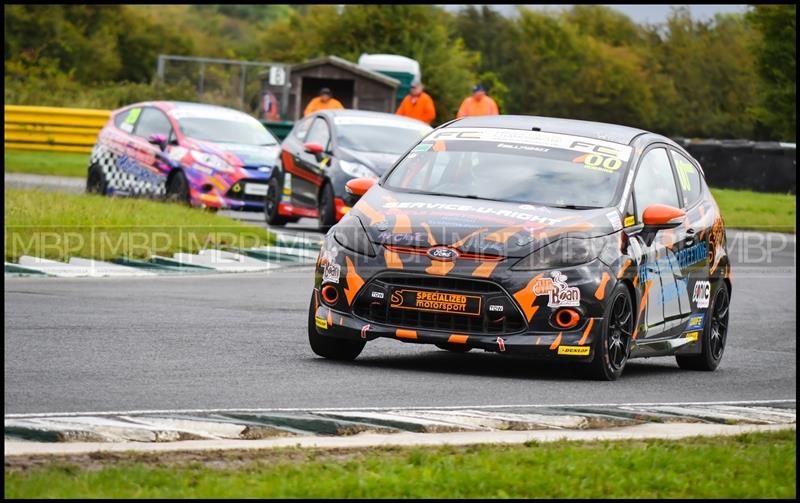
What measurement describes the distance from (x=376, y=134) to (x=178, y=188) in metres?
2.81

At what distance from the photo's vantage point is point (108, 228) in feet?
57.1

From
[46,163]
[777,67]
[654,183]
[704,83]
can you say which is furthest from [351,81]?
[704,83]

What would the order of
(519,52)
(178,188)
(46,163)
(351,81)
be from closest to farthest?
1. (178,188)
2. (46,163)
3. (351,81)
4. (519,52)

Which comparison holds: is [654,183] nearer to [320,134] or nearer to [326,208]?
[326,208]

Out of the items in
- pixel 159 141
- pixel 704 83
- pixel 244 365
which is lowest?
pixel 704 83

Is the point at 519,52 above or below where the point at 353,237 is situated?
below

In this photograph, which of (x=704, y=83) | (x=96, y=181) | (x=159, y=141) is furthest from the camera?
(x=704, y=83)

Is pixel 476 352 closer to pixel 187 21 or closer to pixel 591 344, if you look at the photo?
pixel 591 344

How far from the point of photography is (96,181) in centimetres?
2283

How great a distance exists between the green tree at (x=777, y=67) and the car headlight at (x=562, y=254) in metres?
55.3

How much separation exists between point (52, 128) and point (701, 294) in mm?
27757

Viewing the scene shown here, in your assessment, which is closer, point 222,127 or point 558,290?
point 558,290

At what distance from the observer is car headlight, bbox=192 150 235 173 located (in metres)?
21.7

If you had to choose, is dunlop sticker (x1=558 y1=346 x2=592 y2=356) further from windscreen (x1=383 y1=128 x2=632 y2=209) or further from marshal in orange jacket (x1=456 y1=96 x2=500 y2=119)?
marshal in orange jacket (x1=456 y1=96 x2=500 y2=119)
